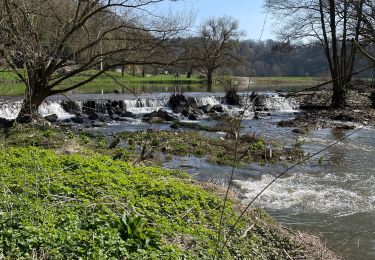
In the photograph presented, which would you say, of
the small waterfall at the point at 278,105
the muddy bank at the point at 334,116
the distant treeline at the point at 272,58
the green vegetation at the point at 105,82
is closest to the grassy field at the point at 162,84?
the green vegetation at the point at 105,82

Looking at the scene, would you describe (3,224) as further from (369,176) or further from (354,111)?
(354,111)

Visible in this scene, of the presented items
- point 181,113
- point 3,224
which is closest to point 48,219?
point 3,224

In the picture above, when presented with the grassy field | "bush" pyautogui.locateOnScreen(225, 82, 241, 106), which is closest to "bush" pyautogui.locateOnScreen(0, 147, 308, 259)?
the grassy field

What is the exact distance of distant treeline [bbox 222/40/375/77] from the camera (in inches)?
116

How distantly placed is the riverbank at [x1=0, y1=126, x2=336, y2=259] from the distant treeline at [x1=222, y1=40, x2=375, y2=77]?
1.74 m

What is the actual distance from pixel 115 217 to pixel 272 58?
6.41m

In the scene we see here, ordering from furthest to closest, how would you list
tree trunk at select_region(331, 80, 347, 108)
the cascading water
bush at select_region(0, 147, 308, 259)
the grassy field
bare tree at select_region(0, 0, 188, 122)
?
1. the grassy field
2. tree trunk at select_region(331, 80, 347, 108)
3. the cascading water
4. bare tree at select_region(0, 0, 188, 122)
5. bush at select_region(0, 147, 308, 259)

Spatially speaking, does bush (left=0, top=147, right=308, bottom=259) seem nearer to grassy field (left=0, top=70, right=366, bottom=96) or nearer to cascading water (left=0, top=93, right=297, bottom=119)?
cascading water (left=0, top=93, right=297, bottom=119)

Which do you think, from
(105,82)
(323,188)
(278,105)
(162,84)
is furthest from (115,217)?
(162,84)

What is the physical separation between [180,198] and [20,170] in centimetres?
197

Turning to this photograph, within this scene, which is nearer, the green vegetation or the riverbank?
the riverbank

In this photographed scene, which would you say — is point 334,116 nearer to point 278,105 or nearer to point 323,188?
point 278,105

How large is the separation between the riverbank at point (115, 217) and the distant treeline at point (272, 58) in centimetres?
174

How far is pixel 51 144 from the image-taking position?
1024 centimetres
